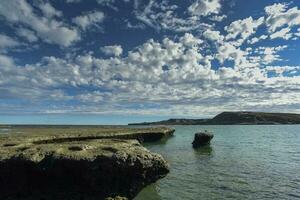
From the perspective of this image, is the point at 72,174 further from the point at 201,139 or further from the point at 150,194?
the point at 201,139

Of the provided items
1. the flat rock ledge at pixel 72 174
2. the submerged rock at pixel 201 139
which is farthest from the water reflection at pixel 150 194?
the submerged rock at pixel 201 139

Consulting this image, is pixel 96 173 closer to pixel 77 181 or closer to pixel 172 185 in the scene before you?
pixel 77 181

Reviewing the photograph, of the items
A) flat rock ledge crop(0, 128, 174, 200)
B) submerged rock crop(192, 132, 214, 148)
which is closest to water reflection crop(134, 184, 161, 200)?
flat rock ledge crop(0, 128, 174, 200)

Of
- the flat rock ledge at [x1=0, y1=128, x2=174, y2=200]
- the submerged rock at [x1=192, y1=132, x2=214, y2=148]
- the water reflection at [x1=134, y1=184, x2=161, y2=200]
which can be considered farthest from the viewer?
the submerged rock at [x1=192, y1=132, x2=214, y2=148]

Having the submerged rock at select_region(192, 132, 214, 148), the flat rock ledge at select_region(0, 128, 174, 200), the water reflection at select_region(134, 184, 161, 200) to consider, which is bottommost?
the water reflection at select_region(134, 184, 161, 200)

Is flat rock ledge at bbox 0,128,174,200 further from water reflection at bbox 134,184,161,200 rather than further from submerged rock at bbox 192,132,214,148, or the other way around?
submerged rock at bbox 192,132,214,148

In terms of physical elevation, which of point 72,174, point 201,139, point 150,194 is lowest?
point 150,194

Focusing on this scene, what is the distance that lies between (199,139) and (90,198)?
53181mm

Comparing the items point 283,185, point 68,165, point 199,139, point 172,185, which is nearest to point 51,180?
point 68,165

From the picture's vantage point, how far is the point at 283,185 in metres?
30.7

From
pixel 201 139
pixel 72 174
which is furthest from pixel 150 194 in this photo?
pixel 201 139

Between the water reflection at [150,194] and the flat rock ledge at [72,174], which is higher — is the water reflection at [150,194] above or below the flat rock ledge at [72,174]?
below

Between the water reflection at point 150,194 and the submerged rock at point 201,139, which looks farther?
the submerged rock at point 201,139

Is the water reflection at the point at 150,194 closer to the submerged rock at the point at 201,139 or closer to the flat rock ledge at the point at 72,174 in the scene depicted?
the flat rock ledge at the point at 72,174
